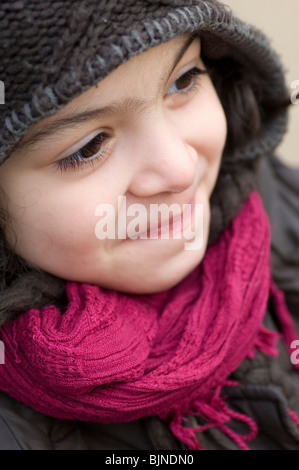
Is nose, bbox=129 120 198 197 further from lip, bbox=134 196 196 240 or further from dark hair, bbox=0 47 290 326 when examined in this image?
dark hair, bbox=0 47 290 326

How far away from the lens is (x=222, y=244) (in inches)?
39.0

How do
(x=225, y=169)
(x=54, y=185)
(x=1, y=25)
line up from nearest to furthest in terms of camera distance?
(x=1, y=25) → (x=54, y=185) → (x=225, y=169)

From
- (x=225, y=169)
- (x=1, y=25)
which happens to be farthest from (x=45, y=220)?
(x=225, y=169)

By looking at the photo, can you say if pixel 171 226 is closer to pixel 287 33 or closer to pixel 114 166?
pixel 114 166

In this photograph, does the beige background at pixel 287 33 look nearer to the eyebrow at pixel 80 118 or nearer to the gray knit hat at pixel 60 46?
the gray knit hat at pixel 60 46

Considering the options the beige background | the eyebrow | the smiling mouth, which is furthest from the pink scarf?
the beige background

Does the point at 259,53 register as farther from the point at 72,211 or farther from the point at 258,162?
the point at 72,211

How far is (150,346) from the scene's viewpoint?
854 mm

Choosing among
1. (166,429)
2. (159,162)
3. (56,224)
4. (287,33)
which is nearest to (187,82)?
(159,162)

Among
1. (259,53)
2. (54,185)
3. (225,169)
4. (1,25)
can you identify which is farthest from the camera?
(225,169)

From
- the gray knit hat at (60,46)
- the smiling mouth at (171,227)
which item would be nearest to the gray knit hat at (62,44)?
the gray knit hat at (60,46)

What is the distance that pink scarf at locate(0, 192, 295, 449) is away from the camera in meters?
0.78

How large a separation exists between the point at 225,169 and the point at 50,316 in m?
0.42

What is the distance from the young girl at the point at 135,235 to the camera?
2.21ft
